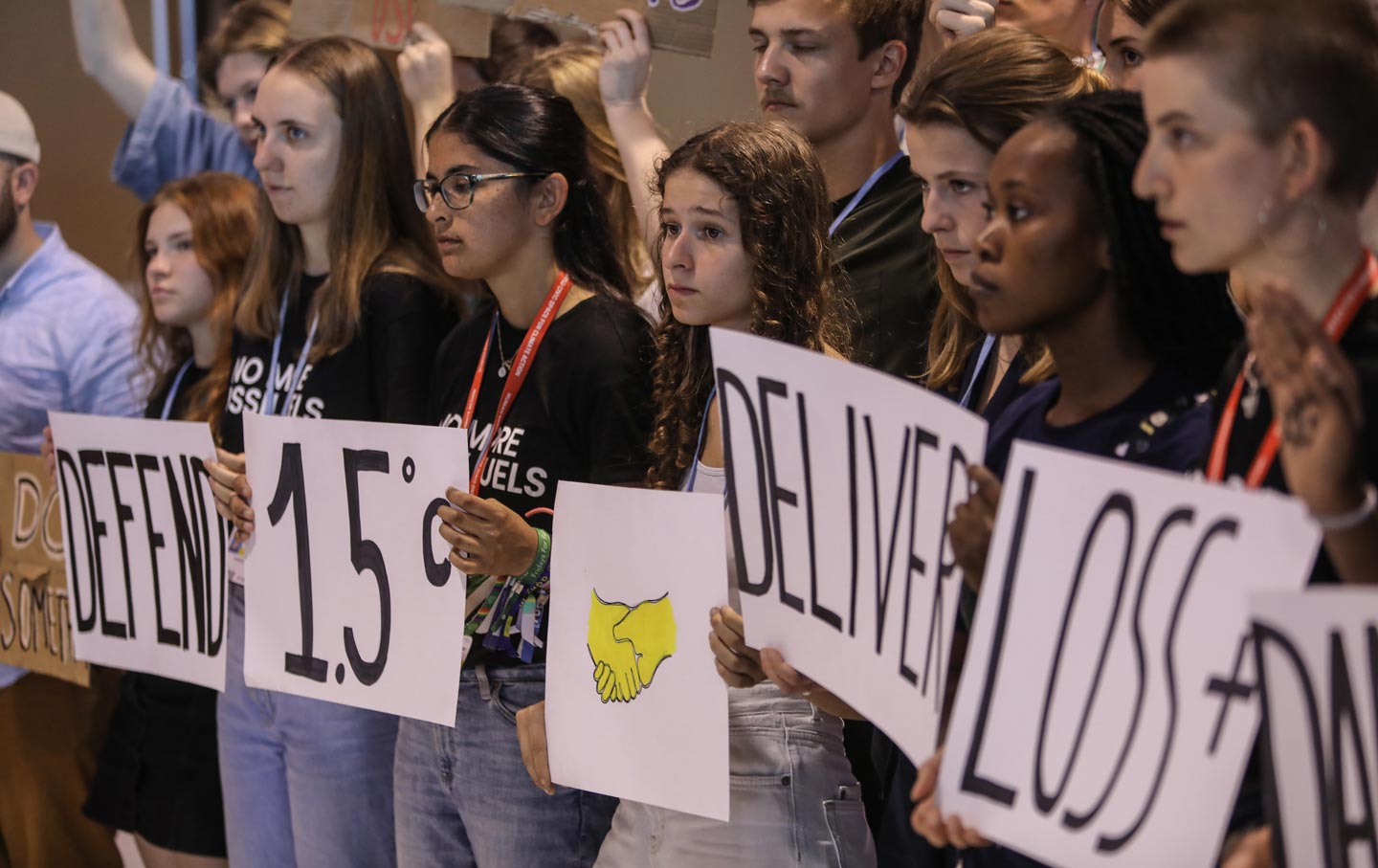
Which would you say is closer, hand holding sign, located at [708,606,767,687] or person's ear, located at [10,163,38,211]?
hand holding sign, located at [708,606,767,687]

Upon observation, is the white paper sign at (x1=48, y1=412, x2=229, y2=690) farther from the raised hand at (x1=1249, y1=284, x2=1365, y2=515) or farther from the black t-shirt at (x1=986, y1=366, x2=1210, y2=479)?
the raised hand at (x1=1249, y1=284, x2=1365, y2=515)

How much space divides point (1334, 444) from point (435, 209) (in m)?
1.70

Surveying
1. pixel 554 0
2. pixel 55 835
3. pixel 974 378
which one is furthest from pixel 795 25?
pixel 55 835

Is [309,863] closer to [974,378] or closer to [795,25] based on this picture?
[974,378]

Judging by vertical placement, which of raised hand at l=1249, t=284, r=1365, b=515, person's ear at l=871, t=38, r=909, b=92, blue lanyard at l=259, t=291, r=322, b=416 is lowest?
blue lanyard at l=259, t=291, r=322, b=416

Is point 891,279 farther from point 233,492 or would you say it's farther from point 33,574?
point 33,574

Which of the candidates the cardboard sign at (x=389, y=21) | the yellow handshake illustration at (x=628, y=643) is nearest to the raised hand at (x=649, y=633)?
the yellow handshake illustration at (x=628, y=643)

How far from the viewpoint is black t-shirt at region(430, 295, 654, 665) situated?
2.43 m

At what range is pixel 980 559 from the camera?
159cm

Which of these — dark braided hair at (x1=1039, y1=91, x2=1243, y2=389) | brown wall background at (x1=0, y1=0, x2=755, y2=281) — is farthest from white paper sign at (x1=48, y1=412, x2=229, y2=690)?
brown wall background at (x1=0, y1=0, x2=755, y2=281)

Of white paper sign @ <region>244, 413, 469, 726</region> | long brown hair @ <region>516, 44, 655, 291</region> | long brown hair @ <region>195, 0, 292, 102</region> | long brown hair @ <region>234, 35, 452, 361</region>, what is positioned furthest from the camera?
long brown hair @ <region>195, 0, 292, 102</region>

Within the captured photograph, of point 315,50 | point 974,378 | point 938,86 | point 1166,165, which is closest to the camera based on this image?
point 1166,165

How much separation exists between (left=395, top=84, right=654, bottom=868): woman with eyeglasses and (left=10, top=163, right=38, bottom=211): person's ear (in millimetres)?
1724

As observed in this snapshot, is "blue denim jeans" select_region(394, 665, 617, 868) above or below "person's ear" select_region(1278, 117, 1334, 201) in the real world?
below
